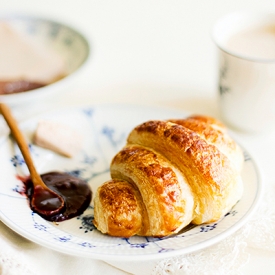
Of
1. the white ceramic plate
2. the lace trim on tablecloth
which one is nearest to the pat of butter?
the white ceramic plate

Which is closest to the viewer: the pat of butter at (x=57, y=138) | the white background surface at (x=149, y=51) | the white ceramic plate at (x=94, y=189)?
the white ceramic plate at (x=94, y=189)

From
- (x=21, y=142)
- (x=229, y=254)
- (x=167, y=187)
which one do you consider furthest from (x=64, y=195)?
(x=229, y=254)

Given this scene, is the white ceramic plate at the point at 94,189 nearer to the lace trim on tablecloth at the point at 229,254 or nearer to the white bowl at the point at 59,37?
the lace trim on tablecloth at the point at 229,254

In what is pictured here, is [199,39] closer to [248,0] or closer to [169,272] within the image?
[248,0]

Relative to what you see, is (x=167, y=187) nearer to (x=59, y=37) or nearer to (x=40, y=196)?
(x=40, y=196)

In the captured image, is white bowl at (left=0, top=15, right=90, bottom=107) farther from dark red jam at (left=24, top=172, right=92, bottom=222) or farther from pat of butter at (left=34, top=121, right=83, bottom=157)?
dark red jam at (left=24, top=172, right=92, bottom=222)

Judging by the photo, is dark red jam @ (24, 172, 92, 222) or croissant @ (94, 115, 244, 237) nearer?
croissant @ (94, 115, 244, 237)

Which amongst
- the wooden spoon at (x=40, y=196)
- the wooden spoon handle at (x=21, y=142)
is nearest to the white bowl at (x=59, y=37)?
the wooden spoon handle at (x=21, y=142)
